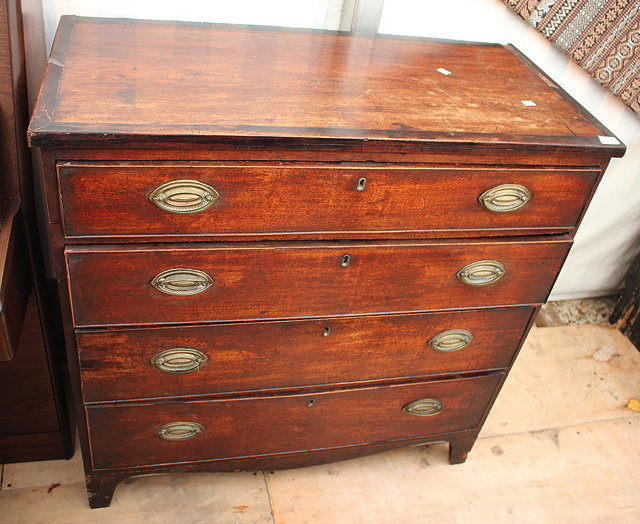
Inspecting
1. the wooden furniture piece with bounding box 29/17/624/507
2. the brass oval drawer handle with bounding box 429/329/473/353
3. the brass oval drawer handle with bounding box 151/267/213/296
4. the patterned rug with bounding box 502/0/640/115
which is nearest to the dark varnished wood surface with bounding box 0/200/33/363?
the wooden furniture piece with bounding box 29/17/624/507

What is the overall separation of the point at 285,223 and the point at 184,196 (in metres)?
0.20

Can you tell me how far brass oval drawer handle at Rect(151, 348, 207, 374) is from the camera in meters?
1.41

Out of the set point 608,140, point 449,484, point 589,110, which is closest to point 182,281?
point 608,140

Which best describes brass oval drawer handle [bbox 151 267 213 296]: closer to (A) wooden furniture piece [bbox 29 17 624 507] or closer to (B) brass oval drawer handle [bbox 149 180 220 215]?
(A) wooden furniture piece [bbox 29 17 624 507]

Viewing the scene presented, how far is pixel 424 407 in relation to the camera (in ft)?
5.65

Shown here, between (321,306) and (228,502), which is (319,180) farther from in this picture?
(228,502)

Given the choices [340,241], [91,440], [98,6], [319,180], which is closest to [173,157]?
[319,180]

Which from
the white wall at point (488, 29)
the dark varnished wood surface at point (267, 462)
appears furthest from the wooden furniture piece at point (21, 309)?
the white wall at point (488, 29)

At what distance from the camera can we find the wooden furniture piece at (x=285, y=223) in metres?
1.15

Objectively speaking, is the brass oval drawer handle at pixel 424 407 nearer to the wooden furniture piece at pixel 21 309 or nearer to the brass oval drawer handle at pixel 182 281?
the brass oval drawer handle at pixel 182 281

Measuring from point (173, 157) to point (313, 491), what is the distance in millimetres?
1134

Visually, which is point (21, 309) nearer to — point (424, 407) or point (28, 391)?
point (28, 391)

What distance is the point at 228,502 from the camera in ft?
5.84

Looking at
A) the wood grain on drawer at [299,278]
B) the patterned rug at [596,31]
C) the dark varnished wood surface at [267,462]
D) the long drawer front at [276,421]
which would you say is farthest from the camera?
the patterned rug at [596,31]
